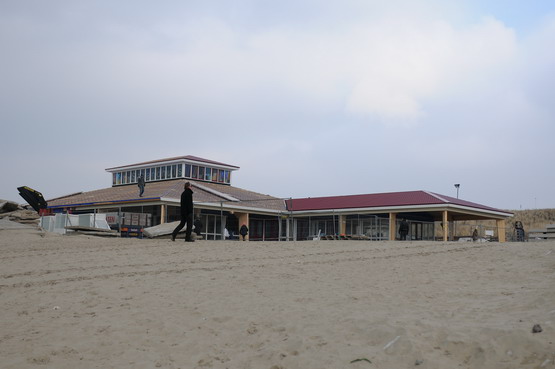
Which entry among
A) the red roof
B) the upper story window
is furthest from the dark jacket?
the upper story window

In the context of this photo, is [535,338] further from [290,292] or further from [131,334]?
[131,334]

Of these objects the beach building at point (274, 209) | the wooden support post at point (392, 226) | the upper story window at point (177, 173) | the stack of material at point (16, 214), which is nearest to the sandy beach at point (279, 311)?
the stack of material at point (16, 214)

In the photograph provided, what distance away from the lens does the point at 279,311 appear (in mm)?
9633

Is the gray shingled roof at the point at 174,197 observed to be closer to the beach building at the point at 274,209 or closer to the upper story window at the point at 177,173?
the beach building at the point at 274,209

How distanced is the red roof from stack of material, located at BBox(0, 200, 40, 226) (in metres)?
14.9

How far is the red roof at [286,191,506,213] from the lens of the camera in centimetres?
3783

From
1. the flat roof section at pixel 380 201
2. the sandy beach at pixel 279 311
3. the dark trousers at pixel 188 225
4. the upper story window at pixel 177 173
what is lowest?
the sandy beach at pixel 279 311

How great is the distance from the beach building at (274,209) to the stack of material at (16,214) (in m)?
4.21

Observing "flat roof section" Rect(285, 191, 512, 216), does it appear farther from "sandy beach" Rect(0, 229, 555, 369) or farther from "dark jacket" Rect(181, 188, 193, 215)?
"sandy beach" Rect(0, 229, 555, 369)

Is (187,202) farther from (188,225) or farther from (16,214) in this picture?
(16,214)

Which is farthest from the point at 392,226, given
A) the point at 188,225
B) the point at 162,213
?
the point at 188,225

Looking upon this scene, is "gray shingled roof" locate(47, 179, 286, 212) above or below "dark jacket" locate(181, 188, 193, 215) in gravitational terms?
above

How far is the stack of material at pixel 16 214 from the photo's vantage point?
32000mm

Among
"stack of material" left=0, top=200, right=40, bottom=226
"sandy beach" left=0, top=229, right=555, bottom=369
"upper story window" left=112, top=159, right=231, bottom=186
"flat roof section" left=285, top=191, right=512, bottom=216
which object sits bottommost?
"sandy beach" left=0, top=229, right=555, bottom=369
